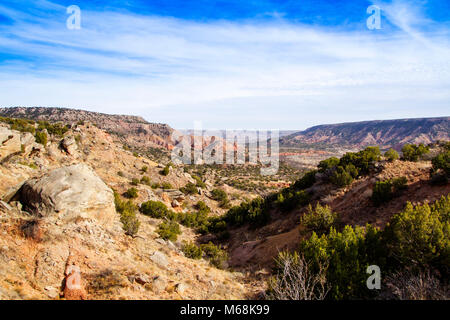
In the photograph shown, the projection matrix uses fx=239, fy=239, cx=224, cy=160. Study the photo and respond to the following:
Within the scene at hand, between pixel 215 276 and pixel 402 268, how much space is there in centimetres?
689

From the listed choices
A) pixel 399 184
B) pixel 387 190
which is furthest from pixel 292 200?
pixel 399 184

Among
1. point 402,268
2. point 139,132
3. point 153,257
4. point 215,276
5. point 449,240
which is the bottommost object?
point 215,276

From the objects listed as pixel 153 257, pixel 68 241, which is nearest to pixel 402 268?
pixel 153 257

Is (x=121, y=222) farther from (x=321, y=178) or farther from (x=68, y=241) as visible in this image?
(x=321, y=178)

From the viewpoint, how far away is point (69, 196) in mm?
10008

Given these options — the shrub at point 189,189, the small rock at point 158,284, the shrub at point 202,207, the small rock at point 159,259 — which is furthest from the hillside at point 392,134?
the small rock at point 158,284

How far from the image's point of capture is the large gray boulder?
9.70 metres

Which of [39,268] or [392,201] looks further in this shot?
[392,201]

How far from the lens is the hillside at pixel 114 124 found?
7269 cm

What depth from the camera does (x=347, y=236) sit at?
8906mm

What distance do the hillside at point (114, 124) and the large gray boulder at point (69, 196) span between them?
59.1 m

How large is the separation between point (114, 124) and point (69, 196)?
92845 mm

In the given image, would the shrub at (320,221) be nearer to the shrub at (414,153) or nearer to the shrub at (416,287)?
the shrub at (416,287)

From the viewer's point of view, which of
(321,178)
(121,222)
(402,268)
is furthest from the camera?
(321,178)
